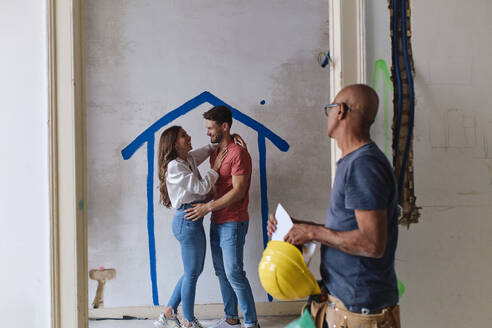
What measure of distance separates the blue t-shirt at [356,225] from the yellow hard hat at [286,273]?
0.09 metres

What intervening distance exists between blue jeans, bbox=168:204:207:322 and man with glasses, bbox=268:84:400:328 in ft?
4.71

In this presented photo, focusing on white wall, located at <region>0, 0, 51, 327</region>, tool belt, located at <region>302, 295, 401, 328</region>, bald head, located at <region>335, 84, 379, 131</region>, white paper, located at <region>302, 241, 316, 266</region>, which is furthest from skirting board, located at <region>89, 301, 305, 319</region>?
bald head, located at <region>335, 84, 379, 131</region>

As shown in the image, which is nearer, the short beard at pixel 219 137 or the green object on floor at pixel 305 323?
the green object on floor at pixel 305 323

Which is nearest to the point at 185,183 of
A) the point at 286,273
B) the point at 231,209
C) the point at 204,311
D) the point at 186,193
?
the point at 186,193

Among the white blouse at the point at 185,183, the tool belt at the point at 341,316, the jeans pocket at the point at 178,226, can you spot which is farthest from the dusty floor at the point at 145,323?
the tool belt at the point at 341,316

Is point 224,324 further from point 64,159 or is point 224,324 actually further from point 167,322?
point 64,159

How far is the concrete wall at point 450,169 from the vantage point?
160cm

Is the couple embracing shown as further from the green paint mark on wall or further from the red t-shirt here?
the green paint mark on wall

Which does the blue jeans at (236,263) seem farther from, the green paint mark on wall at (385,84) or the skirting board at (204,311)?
the green paint mark on wall at (385,84)

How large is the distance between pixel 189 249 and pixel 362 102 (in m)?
1.75

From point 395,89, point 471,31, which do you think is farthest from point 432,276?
point 471,31

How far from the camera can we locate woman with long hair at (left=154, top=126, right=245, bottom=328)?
8.23 feet

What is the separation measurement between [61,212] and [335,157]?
1.17 m

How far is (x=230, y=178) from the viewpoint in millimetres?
2596
